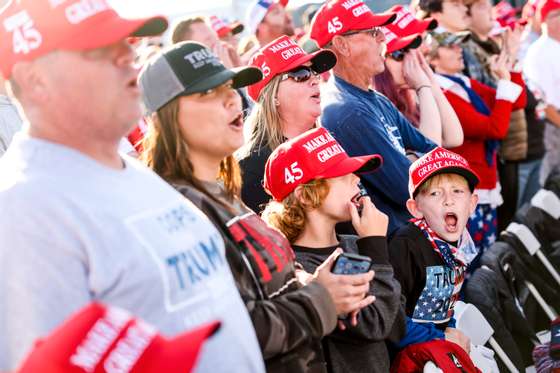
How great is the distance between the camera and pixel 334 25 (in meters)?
4.37

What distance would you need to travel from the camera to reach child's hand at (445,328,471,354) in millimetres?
3521

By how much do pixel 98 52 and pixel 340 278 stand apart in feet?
3.37

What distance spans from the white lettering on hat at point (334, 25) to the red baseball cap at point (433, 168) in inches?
33.8

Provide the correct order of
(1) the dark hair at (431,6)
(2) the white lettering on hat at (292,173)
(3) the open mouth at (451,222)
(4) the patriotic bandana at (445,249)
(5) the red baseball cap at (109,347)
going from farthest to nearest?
(1) the dark hair at (431,6), (3) the open mouth at (451,222), (4) the patriotic bandana at (445,249), (2) the white lettering on hat at (292,173), (5) the red baseball cap at (109,347)

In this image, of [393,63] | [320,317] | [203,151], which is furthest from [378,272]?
[393,63]

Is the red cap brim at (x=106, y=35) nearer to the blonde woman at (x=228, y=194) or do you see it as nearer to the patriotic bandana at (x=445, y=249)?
the blonde woman at (x=228, y=194)

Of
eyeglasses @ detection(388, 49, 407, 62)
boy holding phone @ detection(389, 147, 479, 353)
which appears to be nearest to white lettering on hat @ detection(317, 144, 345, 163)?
boy holding phone @ detection(389, 147, 479, 353)

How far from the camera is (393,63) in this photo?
201 inches

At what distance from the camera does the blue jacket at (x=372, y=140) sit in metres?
3.98

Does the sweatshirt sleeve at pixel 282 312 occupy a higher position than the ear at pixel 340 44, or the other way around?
the sweatshirt sleeve at pixel 282 312

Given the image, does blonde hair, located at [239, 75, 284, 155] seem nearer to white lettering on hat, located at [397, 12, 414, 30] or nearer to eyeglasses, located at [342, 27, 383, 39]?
eyeglasses, located at [342, 27, 383, 39]

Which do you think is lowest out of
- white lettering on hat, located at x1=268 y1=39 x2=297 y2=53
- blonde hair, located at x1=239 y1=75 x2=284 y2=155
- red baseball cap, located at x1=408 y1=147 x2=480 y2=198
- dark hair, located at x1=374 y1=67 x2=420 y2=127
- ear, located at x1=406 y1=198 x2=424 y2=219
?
dark hair, located at x1=374 y1=67 x2=420 y2=127

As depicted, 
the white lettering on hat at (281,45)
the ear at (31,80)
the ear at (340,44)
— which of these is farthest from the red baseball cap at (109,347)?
the ear at (340,44)

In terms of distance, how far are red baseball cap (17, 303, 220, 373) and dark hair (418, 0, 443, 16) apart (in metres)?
4.74
